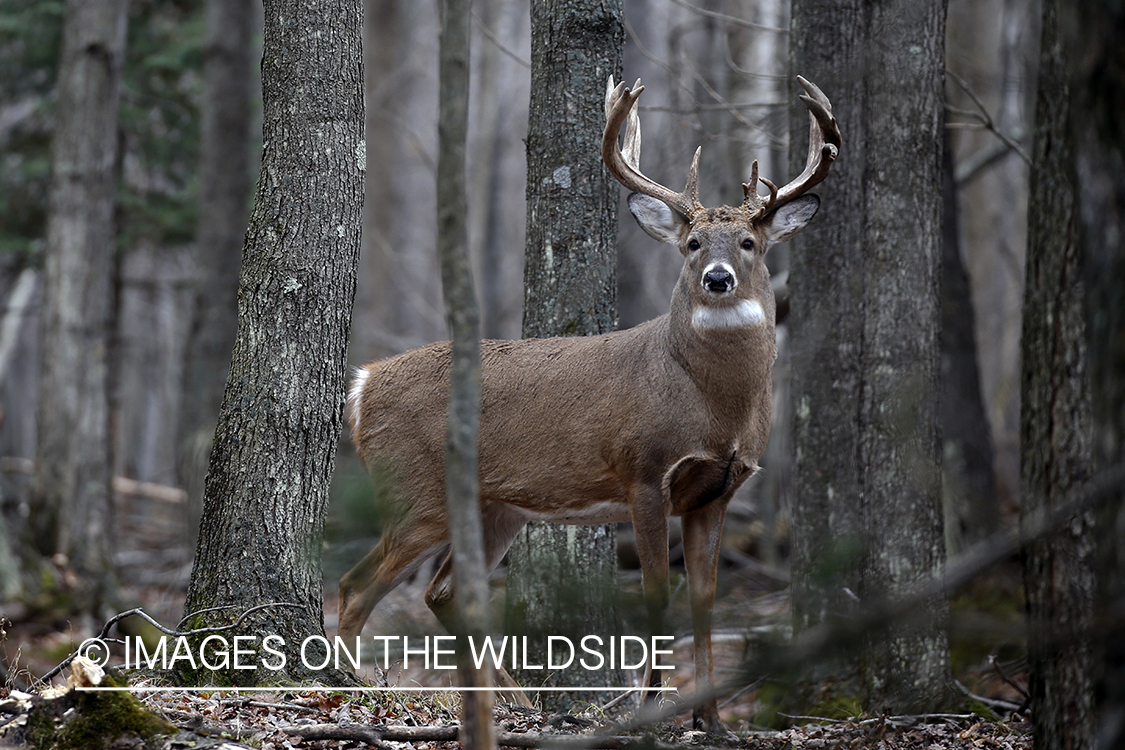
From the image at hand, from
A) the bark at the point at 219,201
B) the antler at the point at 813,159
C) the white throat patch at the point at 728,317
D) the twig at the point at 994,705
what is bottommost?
the twig at the point at 994,705

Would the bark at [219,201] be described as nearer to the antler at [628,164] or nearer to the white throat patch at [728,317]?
the antler at [628,164]

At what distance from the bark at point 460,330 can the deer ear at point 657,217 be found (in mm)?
2675

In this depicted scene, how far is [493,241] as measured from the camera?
22.4m

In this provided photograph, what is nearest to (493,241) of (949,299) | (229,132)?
(229,132)

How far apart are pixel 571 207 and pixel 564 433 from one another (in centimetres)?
138

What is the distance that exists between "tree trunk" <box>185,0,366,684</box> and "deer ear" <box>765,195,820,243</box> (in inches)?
82.8

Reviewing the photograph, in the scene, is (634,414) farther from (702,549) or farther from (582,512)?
(702,549)

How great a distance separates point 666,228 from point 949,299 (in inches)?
224

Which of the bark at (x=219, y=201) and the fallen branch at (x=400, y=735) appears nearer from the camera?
the fallen branch at (x=400, y=735)

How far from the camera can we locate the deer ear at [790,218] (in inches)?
222

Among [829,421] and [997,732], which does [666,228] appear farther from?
[997,732]

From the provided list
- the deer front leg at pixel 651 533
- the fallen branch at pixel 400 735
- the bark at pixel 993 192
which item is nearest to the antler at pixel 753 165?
the deer front leg at pixel 651 533

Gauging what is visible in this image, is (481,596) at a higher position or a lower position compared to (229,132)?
lower

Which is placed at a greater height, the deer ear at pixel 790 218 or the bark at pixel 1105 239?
the deer ear at pixel 790 218
